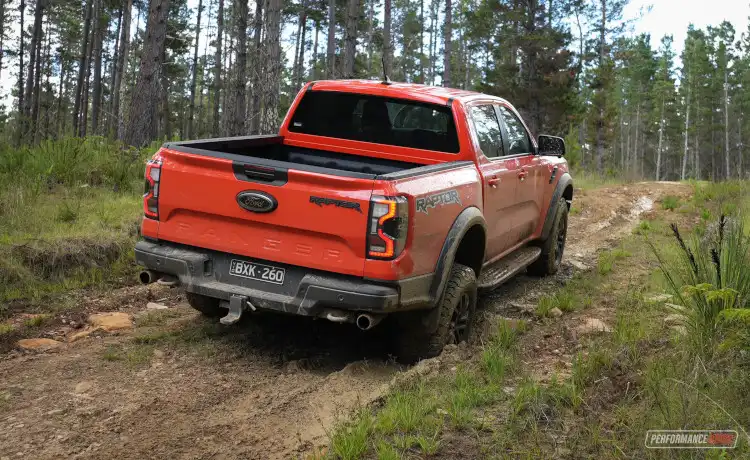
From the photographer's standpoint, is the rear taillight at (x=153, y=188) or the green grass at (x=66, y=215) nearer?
the rear taillight at (x=153, y=188)

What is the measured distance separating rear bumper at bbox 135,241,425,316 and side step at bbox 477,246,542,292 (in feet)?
4.72

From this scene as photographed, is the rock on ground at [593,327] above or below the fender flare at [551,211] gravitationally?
below

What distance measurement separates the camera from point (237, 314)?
4.29 m

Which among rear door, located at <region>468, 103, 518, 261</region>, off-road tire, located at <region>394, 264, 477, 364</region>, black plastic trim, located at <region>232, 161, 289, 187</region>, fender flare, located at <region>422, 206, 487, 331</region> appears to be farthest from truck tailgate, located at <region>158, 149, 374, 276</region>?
rear door, located at <region>468, 103, 518, 261</region>

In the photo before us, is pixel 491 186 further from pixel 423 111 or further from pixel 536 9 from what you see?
pixel 536 9

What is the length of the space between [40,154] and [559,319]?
736 centimetres

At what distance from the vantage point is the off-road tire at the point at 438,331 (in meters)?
4.65

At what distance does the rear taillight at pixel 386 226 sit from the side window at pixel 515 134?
256 cm

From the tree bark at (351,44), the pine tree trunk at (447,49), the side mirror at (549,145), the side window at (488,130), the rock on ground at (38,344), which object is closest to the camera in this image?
the rock on ground at (38,344)

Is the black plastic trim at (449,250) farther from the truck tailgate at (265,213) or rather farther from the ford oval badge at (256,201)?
the ford oval badge at (256,201)

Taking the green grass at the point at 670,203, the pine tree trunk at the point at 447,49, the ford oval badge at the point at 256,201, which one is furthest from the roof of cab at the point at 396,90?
the pine tree trunk at the point at 447,49

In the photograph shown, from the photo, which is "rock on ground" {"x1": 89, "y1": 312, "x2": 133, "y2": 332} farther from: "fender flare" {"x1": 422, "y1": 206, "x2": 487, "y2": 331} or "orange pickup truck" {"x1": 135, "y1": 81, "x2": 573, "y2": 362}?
"fender flare" {"x1": 422, "y1": 206, "x2": 487, "y2": 331}

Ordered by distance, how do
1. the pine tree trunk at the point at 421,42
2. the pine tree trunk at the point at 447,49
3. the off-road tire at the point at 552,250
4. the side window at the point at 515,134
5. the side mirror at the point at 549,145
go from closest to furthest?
the side window at the point at 515,134
the side mirror at the point at 549,145
the off-road tire at the point at 552,250
the pine tree trunk at the point at 447,49
the pine tree trunk at the point at 421,42

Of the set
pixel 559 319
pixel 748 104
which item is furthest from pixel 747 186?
pixel 748 104
